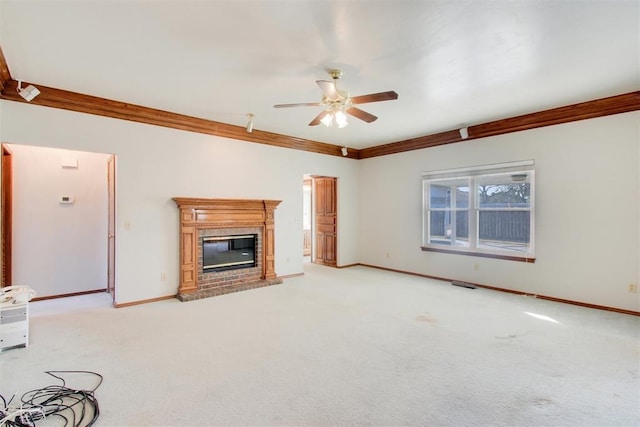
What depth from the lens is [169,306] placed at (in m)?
4.23

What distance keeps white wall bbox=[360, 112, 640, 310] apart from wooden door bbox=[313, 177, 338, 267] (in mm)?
2358

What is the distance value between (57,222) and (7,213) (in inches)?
22.2

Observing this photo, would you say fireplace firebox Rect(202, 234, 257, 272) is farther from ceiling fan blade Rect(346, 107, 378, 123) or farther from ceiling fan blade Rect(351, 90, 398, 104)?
ceiling fan blade Rect(351, 90, 398, 104)

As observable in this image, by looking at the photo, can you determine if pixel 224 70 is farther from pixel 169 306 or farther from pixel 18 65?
pixel 169 306

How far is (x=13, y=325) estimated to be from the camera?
286cm

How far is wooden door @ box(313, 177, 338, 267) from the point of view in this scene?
23.3 feet

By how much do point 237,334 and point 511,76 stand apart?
13.1 ft

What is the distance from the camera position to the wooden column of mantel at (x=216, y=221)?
462cm

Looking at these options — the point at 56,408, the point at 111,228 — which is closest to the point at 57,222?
the point at 111,228

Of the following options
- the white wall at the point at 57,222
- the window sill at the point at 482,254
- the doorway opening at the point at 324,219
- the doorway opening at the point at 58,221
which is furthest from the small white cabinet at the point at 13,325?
the window sill at the point at 482,254

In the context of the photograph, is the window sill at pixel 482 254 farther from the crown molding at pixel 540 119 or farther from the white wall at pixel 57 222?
the white wall at pixel 57 222

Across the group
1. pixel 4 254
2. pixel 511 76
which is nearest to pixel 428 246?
pixel 511 76

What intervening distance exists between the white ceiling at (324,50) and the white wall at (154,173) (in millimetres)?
488

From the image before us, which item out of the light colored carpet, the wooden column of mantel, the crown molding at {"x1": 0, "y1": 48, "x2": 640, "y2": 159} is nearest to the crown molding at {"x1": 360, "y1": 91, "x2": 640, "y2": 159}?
the crown molding at {"x1": 0, "y1": 48, "x2": 640, "y2": 159}
